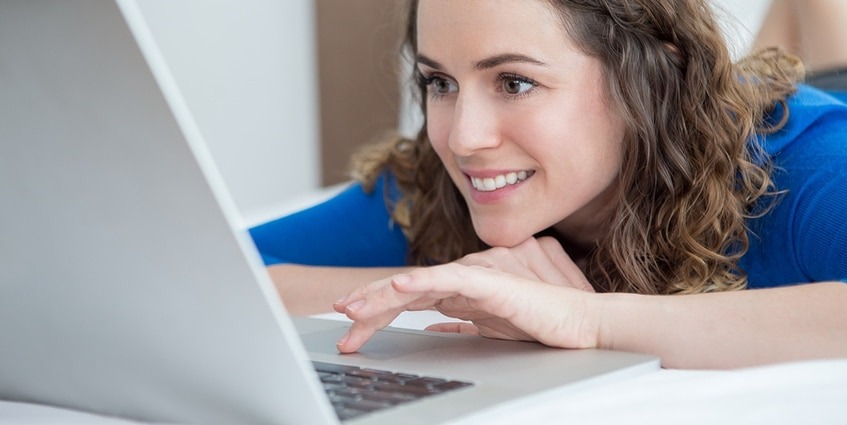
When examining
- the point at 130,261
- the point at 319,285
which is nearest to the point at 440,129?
the point at 319,285

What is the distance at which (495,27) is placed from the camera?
1.23 metres

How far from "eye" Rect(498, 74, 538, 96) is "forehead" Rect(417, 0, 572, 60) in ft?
0.11

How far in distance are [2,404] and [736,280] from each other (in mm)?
871

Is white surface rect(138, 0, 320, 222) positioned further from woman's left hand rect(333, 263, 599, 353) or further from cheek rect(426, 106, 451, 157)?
woman's left hand rect(333, 263, 599, 353)

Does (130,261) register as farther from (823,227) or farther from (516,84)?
(823,227)

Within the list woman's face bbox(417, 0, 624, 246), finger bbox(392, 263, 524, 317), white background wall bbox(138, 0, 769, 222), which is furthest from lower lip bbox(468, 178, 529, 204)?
white background wall bbox(138, 0, 769, 222)

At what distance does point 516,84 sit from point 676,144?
0.24 metres

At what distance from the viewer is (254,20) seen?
10.5ft

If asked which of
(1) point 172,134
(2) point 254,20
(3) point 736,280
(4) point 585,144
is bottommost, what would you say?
(3) point 736,280

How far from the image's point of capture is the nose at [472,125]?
1.25 metres

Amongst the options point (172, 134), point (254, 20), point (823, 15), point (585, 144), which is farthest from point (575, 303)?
point (254, 20)

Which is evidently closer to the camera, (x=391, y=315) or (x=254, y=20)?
(x=391, y=315)

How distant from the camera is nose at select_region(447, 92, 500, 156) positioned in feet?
4.10

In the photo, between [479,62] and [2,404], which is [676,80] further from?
[2,404]
